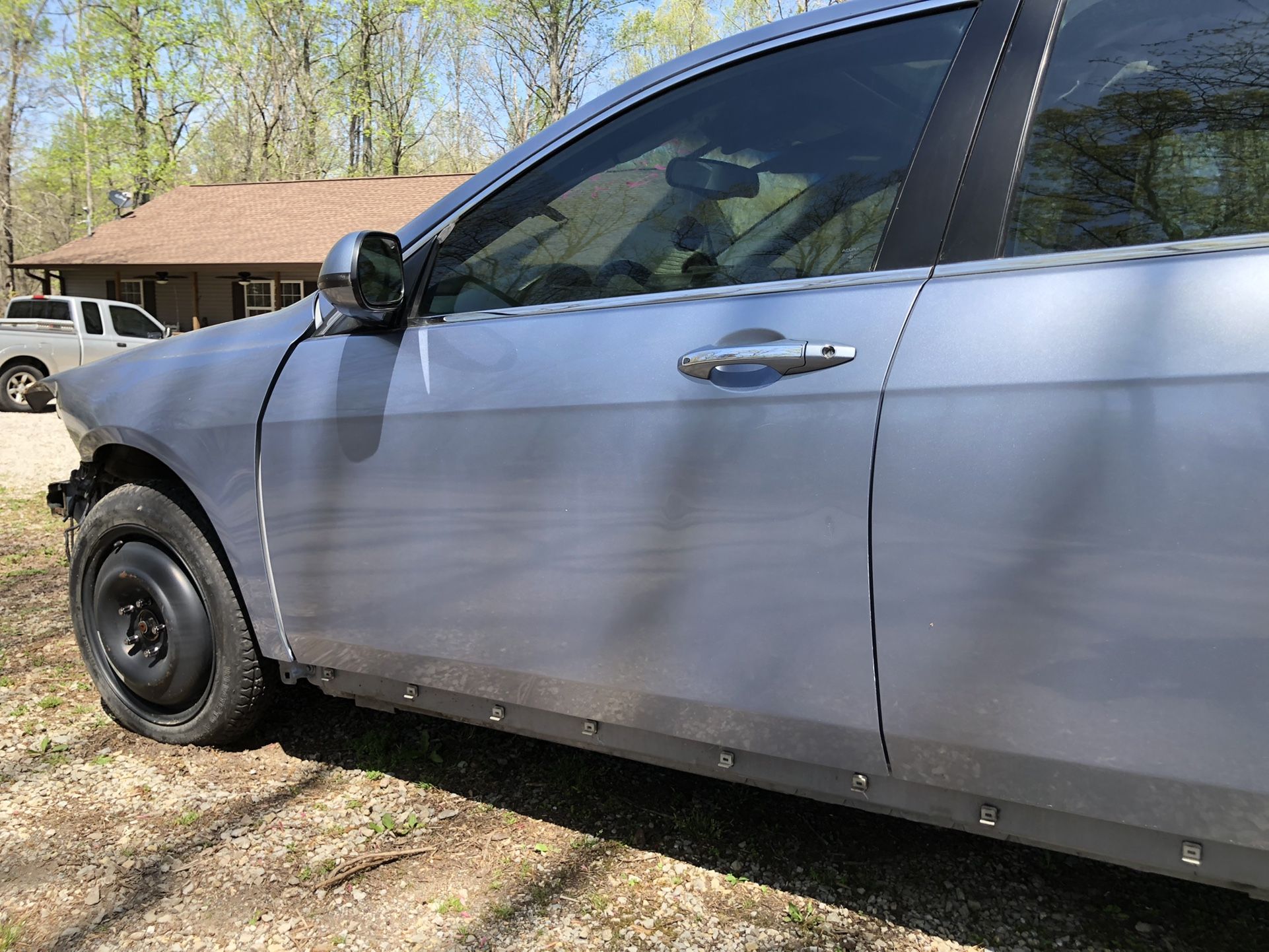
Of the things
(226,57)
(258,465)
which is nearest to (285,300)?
(226,57)

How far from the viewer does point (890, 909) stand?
2117 millimetres

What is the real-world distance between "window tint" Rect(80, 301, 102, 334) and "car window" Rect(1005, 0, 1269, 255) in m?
16.1

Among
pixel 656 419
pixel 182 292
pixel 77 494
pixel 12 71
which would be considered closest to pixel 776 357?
pixel 656 419

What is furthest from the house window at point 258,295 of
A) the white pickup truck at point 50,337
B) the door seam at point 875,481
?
the door seam at point 875,481

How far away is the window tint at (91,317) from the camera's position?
1454cm

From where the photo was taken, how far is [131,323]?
15438 millimetres

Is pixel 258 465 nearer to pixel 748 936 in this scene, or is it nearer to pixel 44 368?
pixel 748 936

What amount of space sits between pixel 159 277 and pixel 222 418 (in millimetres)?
24516

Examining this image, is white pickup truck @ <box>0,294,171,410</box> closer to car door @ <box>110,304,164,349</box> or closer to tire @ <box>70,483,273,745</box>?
car door @ <box>110,304,164,349</box>

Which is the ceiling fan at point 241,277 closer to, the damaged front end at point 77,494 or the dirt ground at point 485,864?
the damaged front end at point 77,494

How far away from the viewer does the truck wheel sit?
13.7m

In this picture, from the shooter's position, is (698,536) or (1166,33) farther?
(698,536)

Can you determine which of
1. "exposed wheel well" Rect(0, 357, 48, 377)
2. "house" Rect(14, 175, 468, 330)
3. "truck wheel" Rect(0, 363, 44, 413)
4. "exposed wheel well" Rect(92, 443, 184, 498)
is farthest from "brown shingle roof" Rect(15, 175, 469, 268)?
"exposed wheel well" Rect(92, 443, 184, 498)

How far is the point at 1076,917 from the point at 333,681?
76.6 inches
